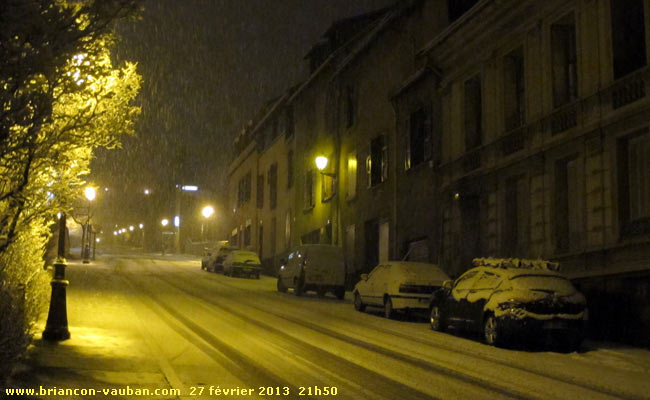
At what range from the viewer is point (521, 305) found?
1347 centimetres

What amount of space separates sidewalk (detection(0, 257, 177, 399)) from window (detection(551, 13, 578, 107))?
12590 millimetres

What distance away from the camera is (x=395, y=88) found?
30344mm

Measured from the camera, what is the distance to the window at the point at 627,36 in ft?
55.1

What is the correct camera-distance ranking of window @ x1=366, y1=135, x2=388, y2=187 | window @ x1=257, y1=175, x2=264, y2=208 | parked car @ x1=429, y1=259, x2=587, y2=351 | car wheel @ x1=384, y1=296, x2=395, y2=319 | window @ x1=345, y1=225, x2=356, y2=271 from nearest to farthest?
1. parked car @ x1=429, y1=259, x2=587, y2=351
2. car wheel @ x1=384, y1=296, x2=395, y2=319
3. window @ x1=366, y1=135, x2=388, y2=187
4. window @ x1=345, y1=225, x2=356, y2=271
5. window @ x1=257, y1=175, x2=264, y2=208

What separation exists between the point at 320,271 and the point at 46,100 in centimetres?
2124

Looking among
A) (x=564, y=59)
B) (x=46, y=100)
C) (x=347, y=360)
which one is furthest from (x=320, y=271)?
(x=46, y=100)

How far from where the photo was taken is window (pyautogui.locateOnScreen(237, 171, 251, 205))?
63125 millimetres

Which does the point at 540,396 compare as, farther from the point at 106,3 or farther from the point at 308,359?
the point at 106,3

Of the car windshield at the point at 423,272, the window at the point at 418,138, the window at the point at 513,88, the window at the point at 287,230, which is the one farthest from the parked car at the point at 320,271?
the window at the point at 287,230

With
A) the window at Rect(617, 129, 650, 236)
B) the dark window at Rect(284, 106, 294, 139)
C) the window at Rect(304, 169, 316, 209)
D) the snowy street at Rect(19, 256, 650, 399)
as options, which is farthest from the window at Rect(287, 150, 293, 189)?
the window at Rect(617, 129, 650, 236)

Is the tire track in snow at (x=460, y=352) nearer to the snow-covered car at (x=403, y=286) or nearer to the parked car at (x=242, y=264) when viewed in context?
the snow-covered car at (x=403, y=286)

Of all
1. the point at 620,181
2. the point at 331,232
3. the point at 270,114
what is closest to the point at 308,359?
the point at 620,181

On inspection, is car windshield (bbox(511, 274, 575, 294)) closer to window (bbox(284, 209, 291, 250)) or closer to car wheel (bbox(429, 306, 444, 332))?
car wheel (bbox(429, 306, 444, 332))

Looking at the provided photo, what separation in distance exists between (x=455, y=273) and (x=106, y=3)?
62.4 ft
